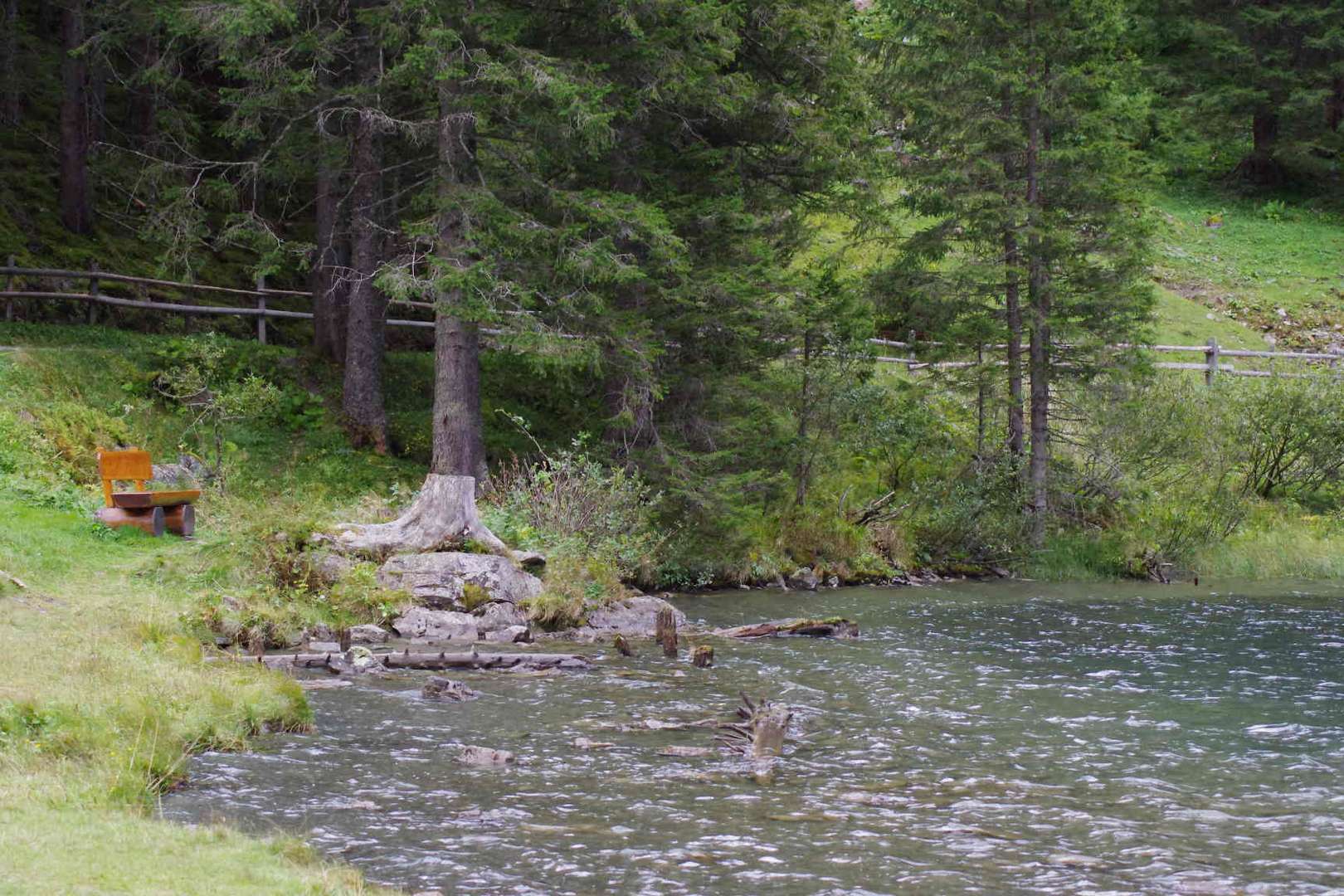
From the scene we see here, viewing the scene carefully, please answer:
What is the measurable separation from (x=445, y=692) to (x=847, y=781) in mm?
4544

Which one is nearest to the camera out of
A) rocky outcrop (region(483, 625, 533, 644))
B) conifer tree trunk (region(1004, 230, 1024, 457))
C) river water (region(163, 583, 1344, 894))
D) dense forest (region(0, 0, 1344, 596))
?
river water (region(163, 583, 1344, 894))

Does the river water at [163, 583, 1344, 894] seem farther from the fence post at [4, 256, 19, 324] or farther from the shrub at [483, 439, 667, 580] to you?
the fence post at [4, 256, 19, 324]

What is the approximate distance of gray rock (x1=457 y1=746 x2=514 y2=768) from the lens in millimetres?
10086

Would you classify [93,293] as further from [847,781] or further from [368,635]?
[847,781]

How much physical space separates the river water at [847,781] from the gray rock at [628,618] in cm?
182

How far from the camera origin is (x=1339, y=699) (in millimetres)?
13500

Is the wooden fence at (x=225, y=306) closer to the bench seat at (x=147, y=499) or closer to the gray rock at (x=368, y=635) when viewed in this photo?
the bench seat at (x=147, y=499)

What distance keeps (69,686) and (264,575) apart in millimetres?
6093

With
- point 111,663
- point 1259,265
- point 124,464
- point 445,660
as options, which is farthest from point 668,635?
point 1259,265

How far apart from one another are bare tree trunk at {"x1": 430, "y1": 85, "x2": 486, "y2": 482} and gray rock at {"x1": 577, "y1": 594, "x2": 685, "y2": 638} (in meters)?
3.88

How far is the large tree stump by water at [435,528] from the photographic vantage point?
17.8 metres

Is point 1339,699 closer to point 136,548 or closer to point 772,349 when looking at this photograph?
point 772,349

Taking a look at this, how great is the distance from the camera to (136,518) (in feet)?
57.3

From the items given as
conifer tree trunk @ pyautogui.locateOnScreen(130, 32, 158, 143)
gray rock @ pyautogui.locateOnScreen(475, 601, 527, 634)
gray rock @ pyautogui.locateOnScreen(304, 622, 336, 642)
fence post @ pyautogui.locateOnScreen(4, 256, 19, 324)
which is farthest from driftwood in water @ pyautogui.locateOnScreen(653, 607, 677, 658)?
conifer tree trunk @ pyautogui.locateOnScreen(130, 32, 158, 143)
